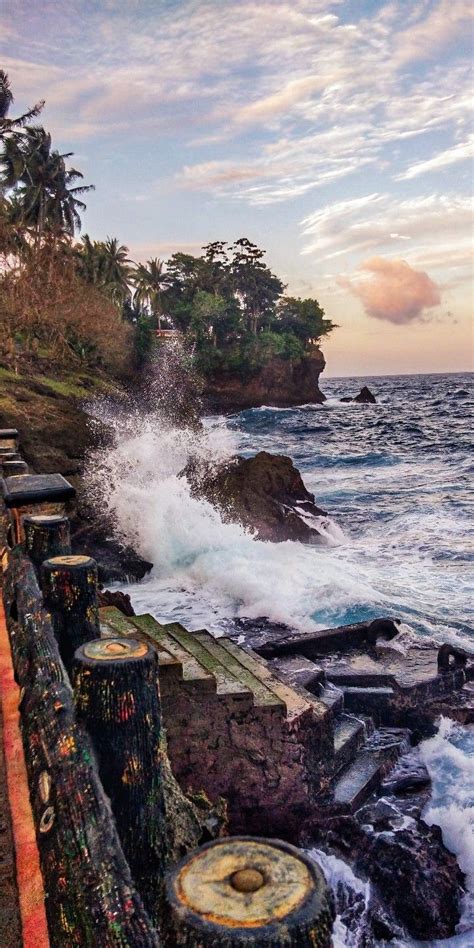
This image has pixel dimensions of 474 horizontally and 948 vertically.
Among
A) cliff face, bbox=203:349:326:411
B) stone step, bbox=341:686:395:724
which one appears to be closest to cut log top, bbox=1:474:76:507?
stone step, bbox=341:686:395:724

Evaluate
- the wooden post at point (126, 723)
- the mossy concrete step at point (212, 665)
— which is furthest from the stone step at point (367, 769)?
the wooden post at point (126, 723)

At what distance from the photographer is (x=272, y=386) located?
3012 inches

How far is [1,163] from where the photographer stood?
4116 cm

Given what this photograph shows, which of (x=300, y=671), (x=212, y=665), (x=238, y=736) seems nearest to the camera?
(x=238, y=736)

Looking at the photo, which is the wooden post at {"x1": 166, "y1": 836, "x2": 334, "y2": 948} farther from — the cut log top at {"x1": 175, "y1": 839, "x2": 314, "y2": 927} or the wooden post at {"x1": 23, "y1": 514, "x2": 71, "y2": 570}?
the wooden post at {"x1": 23, "y1": 514, "x2": 71, "y2": 570}

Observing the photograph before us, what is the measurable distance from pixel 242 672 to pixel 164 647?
0.92m

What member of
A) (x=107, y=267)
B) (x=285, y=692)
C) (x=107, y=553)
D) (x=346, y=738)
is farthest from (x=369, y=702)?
(x=107, y=267)

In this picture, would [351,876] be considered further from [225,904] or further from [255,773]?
[225,904]

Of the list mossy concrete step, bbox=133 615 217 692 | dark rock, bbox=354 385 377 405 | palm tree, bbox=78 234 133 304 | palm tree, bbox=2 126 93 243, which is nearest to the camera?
mossy concrete step, bbox=133 615 217 692

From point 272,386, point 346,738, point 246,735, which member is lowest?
point 346,738

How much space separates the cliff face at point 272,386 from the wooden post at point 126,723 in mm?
68165

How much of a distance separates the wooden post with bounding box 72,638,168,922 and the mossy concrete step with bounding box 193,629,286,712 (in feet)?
11.5

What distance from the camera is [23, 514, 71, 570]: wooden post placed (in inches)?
140

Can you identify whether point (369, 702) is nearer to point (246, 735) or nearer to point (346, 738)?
point (346, 738)
